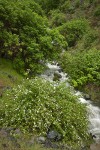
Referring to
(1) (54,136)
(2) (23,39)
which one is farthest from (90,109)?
(2) (23,39)

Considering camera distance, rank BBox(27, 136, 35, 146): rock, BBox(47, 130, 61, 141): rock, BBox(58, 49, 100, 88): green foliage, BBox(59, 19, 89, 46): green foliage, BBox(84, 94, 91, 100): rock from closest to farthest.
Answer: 1. BBox(27, 136, 35, 146): rock
2. BBox(47, 130, 61, 141): rock
3. BBox(84, 94, 91, 100): rock
4. BBox(58, 49, 100, 88): green foliage
5. BBox(59, 19, 89, 46): green foliage

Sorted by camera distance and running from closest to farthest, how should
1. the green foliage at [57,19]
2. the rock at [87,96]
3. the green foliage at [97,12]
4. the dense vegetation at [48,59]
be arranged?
the dense vegetation at [48,59]
the rock at [87,96]
the green foliage at [97,12]
the green foliage at [57,19]

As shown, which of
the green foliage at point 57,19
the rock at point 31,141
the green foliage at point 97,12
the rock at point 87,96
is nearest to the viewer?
the rock at point 31,141

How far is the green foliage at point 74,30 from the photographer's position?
3531 centimetres

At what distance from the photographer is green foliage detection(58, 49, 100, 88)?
25594mm

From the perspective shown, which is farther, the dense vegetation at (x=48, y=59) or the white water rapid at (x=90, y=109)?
the white water rapid at (x=90, y=109)

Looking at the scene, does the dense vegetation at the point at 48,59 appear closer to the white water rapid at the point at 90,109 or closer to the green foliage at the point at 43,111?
the green foliage at the point at 43,111

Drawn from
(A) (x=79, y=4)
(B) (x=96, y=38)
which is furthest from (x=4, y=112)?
(A) (x=79, y=4)

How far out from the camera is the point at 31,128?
16219 mm

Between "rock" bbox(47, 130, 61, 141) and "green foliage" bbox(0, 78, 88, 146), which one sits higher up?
"green foliage" bbox(0, 78, 88, 146)

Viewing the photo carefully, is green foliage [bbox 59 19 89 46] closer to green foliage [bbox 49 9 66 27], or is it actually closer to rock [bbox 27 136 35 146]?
green foliage [bbox 49 9 66 27]

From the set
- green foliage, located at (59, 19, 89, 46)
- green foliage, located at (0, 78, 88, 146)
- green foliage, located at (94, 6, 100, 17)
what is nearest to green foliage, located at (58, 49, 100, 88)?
green foliage, located at (59, 19, 89, 46)

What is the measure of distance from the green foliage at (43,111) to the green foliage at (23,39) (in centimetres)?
715

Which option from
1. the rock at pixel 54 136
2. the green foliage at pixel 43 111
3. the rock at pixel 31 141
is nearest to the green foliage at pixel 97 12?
the green foliage at pixel 43 111
